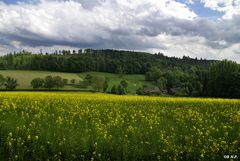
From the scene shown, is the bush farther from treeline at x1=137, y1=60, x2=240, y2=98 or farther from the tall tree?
treeline at x1=137, y1=60, x2=240, y2=98

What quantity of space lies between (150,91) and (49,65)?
55685 millimetres

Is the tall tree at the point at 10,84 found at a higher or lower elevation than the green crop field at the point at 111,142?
lower

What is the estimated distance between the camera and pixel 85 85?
9469 centimetres

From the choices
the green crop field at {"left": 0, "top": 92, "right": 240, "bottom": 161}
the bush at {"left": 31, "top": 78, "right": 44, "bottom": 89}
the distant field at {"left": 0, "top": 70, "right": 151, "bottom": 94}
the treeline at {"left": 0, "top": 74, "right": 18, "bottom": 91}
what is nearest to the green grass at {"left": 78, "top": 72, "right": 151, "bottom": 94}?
the distant field at {"left": 0, "top": 70, "right": 151, "bottom": 94}

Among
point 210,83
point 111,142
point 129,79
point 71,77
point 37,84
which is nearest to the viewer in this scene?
point 111,142

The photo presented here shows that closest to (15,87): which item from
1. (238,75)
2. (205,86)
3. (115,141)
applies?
(205,86)

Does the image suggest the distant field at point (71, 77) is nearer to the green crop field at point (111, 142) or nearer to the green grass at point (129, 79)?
the green grass at point (129, 79)

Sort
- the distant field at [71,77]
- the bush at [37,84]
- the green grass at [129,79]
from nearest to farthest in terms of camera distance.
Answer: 1. the bush at [37,84]
2. the distant field at [71,77]
3. the green grass at [129,79]

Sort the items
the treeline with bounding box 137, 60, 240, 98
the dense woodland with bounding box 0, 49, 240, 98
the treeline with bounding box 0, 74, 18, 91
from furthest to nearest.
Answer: the treeline with bounding box 0, 74, 18, 91 < the dense woodland with bounding box 0, 49, 240, 98 < the treeline with bounding box 137, 60, 240, 98

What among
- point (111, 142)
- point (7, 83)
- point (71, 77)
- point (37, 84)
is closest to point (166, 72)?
point (71, 77)

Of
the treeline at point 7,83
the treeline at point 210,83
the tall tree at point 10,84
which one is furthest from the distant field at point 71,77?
the treeline at point 210,83

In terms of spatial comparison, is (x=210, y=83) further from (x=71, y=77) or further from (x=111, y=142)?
(x=111, y=142)

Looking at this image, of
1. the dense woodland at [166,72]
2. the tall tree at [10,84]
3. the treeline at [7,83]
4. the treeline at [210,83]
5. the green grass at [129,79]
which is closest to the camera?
the treeline at [210,83]

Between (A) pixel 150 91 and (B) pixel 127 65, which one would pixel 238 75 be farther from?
(B) pixel 127 65
